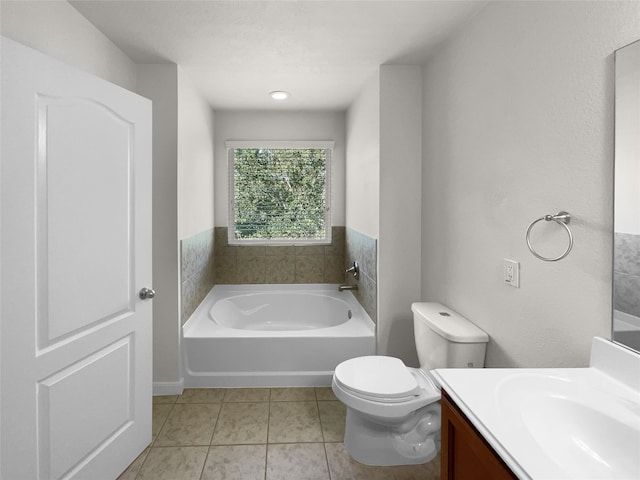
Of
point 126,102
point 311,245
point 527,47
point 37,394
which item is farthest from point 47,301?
point 311,245

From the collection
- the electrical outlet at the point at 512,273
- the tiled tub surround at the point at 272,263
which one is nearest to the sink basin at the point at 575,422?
the electrical outlet at the point at 512,273

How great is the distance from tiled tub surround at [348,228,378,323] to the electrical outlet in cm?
112

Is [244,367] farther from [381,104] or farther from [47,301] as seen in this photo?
[381,104]

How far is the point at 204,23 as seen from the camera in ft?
6.77

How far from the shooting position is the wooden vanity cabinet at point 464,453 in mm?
867

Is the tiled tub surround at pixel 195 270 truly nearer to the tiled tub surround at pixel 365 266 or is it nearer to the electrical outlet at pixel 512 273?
the tiled tub surround at pixel 365 266

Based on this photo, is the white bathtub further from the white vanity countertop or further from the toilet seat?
the white vanity countertop

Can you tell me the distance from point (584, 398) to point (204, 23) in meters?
2.32

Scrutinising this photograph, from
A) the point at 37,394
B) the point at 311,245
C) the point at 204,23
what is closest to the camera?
the point at 37,394

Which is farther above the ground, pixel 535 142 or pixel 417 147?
pixel 417 147

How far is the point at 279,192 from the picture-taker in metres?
4.07

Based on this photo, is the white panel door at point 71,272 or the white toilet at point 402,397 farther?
the white toilet at point 402,397

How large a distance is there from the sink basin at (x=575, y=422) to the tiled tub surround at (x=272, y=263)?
9.79 feet

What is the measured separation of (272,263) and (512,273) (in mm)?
2735
